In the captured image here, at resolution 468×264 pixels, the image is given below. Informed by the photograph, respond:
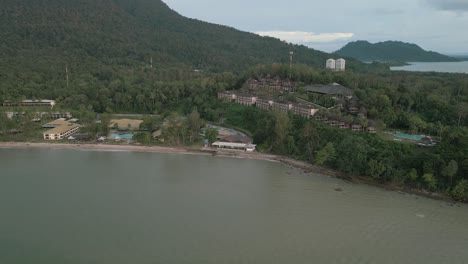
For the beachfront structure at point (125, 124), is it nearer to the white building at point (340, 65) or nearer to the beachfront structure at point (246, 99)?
the beachfront structure at point (246, 99)

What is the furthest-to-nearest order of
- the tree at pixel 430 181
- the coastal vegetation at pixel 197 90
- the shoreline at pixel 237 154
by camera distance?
1. the coastal vegetation at pixel 197 90
2. the shoreline at pixel 237 154
3. the tree at pixel 430 181

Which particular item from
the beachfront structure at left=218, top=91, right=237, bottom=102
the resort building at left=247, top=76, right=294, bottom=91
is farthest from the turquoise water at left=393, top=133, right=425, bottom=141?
the beachfront structure at left=218, top=91, right=237, bottom=102

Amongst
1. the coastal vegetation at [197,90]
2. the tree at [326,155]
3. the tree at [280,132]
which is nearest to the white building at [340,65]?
the coastal vegetation at [197,90]

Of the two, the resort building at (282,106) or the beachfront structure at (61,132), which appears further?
the resort building at (282,106)

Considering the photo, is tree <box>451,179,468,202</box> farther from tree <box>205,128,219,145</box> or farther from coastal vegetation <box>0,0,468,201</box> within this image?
tree <box>205,128,219,145</box>

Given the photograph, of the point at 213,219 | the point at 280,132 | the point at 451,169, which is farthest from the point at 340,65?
the point at 213,219

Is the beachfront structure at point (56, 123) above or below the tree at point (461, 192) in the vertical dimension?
above

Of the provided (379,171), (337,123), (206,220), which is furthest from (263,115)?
(206,220)
